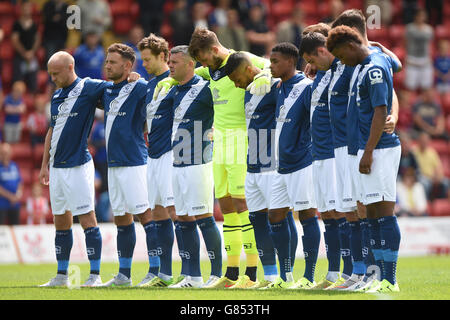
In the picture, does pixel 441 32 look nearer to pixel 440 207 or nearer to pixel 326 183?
pixel 440 207

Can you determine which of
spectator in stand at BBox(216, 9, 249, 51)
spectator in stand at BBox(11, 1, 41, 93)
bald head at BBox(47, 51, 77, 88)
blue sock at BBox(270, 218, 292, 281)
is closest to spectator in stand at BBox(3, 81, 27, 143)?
spectator in stand at BBox(11, 1, 41, 93)

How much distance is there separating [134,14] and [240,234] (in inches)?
477

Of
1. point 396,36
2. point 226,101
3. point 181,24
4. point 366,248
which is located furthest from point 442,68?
point 366,248

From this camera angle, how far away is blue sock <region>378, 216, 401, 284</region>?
24.3 feet

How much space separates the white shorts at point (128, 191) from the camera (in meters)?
9.08

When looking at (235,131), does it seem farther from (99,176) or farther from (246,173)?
(99,176)

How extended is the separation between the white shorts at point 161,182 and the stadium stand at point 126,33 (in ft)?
24.0

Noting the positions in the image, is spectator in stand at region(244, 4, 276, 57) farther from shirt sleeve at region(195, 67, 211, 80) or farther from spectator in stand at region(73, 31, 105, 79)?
shirt sleeve at region(195, 67, 211, 80)

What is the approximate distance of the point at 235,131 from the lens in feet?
29.6

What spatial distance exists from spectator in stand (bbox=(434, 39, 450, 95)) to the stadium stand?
231 millimetres

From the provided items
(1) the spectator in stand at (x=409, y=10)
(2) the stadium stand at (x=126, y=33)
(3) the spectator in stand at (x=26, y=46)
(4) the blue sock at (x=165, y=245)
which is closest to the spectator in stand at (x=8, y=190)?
(2) the stadium stand at (x=126, y=33)

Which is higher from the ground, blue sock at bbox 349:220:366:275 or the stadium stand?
the stadium stand
